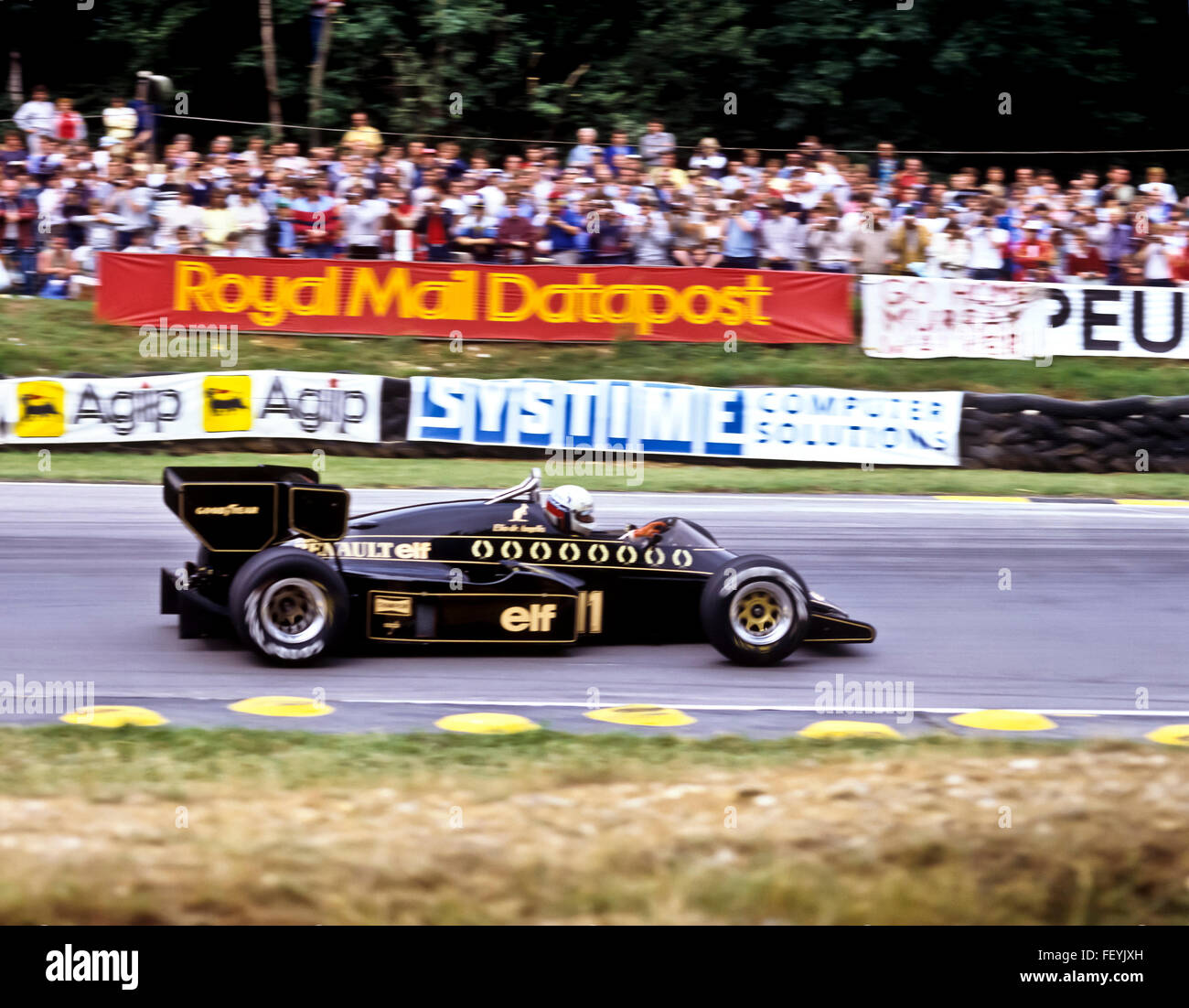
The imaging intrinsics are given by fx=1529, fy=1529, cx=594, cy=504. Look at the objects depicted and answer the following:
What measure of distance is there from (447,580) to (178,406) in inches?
356

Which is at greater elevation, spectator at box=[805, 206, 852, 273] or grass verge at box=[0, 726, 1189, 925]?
spectator at box=[805, 206, 852, 273]

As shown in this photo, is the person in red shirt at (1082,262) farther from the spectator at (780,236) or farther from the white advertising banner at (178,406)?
the white advertising banner at (178,406)

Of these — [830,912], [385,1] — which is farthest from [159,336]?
[830,912]

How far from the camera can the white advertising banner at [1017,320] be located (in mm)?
18750

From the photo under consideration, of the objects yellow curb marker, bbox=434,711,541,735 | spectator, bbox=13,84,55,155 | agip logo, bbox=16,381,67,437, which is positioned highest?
spectator, bbox=13,84,55,155

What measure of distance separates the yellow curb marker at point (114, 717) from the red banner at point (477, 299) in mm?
11579

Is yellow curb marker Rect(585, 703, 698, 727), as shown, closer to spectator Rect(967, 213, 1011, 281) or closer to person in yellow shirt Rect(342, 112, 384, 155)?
spectator Rect(967, 213, 1011, 281)

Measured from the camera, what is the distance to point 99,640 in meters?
8.66

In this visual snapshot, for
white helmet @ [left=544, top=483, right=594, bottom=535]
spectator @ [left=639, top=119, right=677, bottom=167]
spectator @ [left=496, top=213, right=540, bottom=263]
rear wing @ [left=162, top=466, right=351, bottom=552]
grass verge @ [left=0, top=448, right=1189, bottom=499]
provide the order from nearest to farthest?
rear wing @ [left=162, top=466, right=351, bottom=552] → white helmet @ [left=544, top=483, right=594, bottom=535] → grass verge @ [left=0, top=448, right=1189, bottom=499] → spectator @ [left=496, top=213, right=540, bottom=263] → spectator @ [left=639, top=119, right=677, bottom=167]

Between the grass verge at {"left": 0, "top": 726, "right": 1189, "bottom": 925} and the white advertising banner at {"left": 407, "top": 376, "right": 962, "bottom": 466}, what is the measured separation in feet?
33.1

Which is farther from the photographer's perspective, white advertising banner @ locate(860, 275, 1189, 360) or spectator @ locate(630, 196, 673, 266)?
white advertising banner @ locate(860, 275, 1189, 360)

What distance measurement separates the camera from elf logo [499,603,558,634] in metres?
8.25

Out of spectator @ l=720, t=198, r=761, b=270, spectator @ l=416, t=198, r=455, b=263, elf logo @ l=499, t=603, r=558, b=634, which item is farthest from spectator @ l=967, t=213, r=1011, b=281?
elf logo @ l=499, t=603, r=558, b=634
